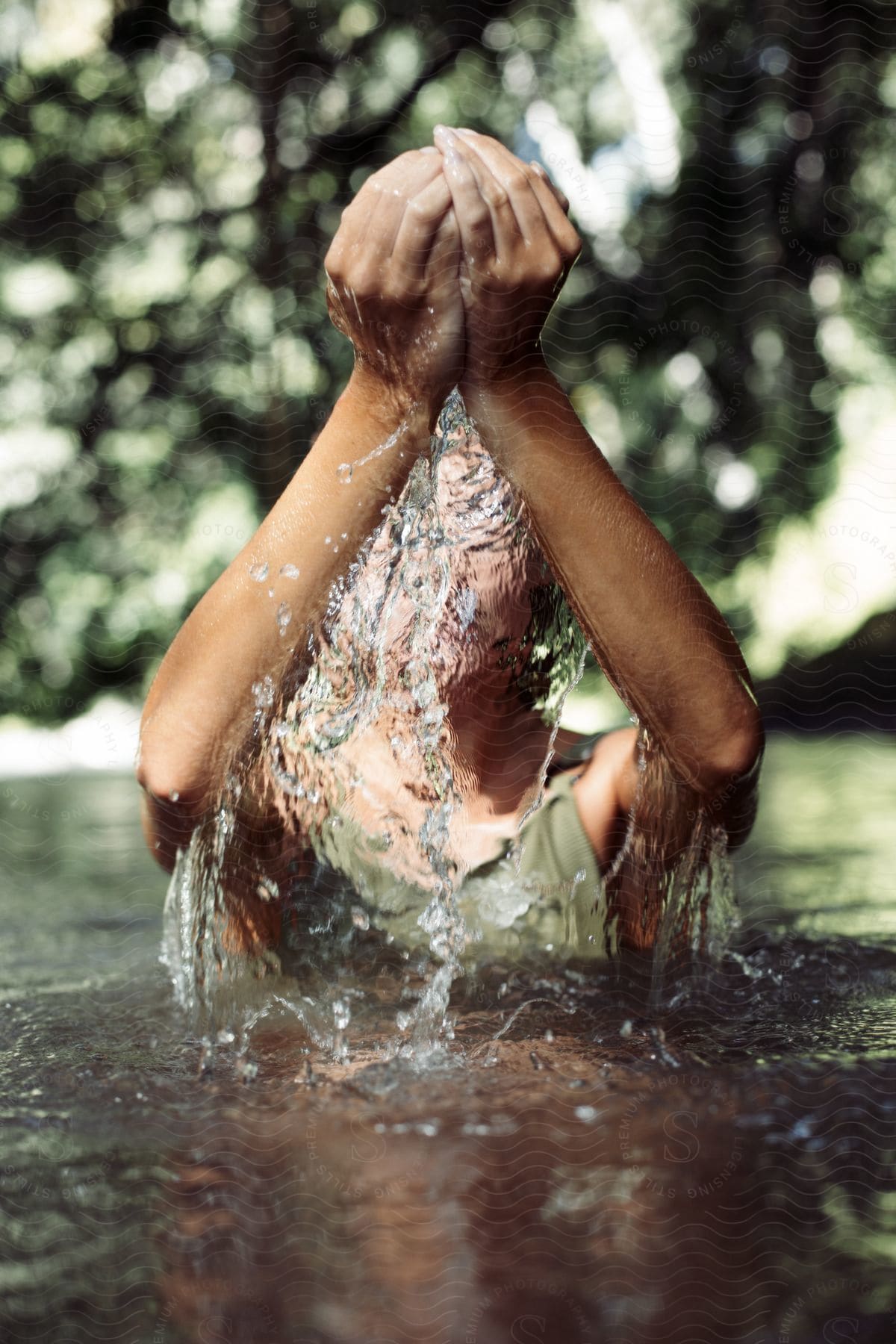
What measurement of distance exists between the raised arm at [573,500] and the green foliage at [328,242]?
330cm

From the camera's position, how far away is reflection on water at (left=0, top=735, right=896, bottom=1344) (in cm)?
52

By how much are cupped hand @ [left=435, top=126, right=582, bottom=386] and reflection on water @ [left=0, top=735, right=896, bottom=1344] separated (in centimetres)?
42

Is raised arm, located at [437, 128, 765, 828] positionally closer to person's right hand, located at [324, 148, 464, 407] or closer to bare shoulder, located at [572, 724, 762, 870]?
person's right hand, located at [324, 148, 464, 407]

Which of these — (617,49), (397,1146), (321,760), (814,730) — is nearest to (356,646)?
(321,760)

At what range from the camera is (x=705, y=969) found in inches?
39.6

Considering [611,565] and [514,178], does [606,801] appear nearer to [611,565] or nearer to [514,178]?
[611,565]

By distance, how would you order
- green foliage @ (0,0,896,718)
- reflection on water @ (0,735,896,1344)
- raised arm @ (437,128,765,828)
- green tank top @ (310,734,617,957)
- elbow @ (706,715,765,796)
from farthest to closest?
green foliage @ (0,0,896,718), green tank top @ (310,734,617,957), elbow @ (706,715,765,796), raised arm @ (437,128,765,828), reflection on water @ (0,735,896,1344)

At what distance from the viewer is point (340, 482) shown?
68 cm

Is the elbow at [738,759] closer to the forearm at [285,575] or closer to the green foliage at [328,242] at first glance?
the forearm at [285,575]

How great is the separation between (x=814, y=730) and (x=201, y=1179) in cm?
374

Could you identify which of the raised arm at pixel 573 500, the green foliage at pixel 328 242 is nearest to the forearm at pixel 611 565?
the raised arm at pixel 573 500

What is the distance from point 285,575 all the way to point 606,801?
336mm

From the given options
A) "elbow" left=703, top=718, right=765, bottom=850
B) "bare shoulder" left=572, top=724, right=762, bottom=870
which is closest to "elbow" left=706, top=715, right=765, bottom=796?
"elbow" left=703, top=718, right=765, bottom=850

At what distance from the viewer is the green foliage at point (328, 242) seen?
4.19 metres
